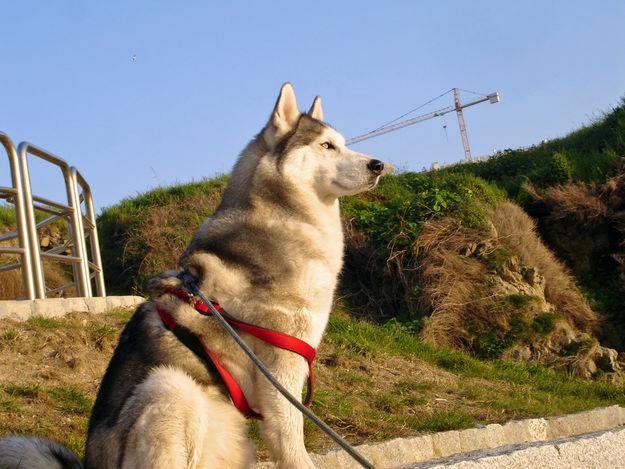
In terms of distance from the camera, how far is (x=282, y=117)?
4566 millimetres

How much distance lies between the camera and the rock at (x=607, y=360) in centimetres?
1049

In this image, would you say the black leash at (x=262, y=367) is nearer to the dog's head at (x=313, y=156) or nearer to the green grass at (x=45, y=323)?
the dog's head at (x=313, y=156)

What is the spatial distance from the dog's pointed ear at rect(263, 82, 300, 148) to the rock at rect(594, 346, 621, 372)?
25.0 ft

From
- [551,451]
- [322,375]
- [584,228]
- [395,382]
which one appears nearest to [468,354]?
[395,382]

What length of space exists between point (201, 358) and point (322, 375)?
4.06 m

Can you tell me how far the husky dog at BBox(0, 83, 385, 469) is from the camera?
3.54m

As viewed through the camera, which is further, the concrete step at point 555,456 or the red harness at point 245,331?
the concrete step at point 555,456

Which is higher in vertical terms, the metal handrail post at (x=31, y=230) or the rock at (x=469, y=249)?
the metal handrail post at (x=31, y=230)

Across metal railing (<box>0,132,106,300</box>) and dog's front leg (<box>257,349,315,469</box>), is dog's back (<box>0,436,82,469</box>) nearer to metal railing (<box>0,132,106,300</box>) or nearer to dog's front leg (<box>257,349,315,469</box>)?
dog's front leg (<box>257,349,315,469</box>)

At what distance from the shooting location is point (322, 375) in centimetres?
777

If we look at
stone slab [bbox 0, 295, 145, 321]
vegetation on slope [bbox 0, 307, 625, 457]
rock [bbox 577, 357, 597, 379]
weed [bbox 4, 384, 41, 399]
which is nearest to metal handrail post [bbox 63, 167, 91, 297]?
stone slab [bbox 0, 295, 145, 321]

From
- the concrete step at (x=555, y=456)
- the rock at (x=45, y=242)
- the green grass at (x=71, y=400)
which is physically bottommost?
the concrete step at (x=555, y=456)

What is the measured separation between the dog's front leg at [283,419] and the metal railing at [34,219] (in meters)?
4.11

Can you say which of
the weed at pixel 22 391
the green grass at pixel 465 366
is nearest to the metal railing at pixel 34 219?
the weed at pixel 22 391
